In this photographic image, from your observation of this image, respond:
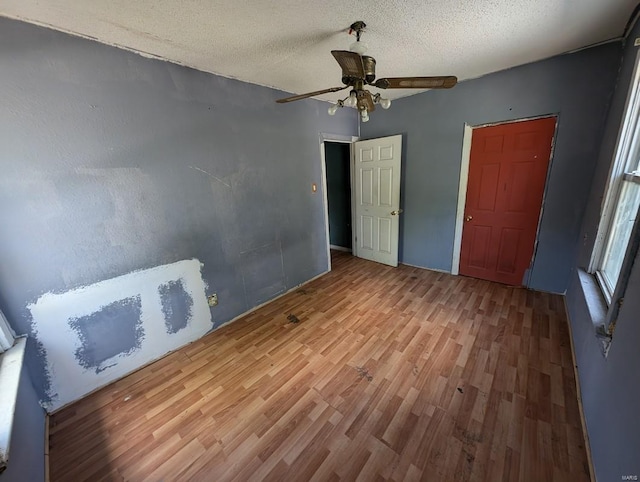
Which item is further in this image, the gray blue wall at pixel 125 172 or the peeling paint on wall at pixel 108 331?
the peeling paint on wall at pixel 108 331

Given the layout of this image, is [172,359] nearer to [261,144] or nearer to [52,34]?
[261,144]

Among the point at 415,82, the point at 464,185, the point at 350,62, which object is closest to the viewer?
the point at 350,62

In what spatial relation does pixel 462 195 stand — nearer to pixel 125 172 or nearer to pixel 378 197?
pixel 378 197

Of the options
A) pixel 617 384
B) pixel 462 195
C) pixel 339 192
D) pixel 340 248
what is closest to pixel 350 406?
pixel 617 384

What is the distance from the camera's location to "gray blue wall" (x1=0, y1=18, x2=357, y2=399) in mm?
1390

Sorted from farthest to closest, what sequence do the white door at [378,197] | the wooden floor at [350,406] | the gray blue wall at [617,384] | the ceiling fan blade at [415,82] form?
the white door at [378,197], the ceiling fan blade at [415,82], the wooden floor at [350,406], the gray blue wall at [617,384]

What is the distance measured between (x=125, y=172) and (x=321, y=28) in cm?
170

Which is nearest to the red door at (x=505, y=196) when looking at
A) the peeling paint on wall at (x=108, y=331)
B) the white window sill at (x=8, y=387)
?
the peeling paint on wall at (x=108, y=331)

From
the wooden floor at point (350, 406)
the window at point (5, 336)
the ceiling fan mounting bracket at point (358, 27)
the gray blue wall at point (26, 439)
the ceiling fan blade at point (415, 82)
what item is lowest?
the wooden floor at point (350, 406)

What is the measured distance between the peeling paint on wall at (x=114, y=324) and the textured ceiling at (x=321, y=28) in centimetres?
161

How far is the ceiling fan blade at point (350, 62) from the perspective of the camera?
4.05ft

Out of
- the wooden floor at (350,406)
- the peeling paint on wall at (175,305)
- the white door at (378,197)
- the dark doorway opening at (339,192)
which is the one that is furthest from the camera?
the dark doorway opening at (339,192)

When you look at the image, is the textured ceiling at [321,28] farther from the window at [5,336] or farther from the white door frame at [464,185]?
the window at [5,336]

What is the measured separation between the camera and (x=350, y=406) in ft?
5.00
